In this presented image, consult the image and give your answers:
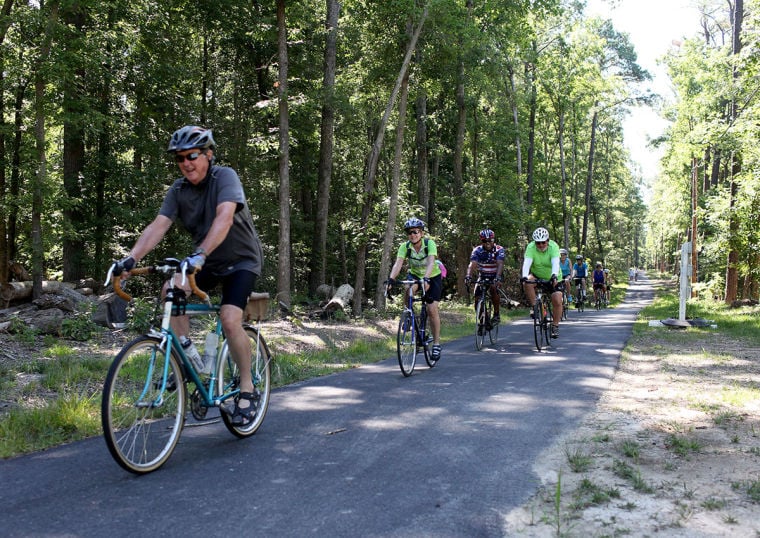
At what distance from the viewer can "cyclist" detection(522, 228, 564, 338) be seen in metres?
11.2

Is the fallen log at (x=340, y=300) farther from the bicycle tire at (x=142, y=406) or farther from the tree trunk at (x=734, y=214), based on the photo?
the tree trunk at (x=734, y=214)

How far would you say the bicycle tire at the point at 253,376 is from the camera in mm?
4629

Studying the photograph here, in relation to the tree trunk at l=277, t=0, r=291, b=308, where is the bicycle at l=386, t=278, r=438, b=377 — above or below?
below

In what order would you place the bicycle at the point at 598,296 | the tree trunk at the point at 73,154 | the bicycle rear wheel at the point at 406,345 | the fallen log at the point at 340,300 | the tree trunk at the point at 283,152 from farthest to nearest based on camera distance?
the bicycle at the point at 598,296, the fallen log at the point at 340,300, the tree trunk at the point at 283,152, the tree trunk at the point at 73,154, the bicycle rear wheel at the point at 406,345

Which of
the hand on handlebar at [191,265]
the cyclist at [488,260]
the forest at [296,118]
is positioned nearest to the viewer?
the hand on handlebar at [191,265]

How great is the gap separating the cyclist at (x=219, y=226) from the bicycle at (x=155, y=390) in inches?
6.0

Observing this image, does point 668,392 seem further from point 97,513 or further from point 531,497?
point 97,513

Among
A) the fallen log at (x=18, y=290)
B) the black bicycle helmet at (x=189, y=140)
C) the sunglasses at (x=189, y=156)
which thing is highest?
the black bicycle helmet at (x=189, y=140)

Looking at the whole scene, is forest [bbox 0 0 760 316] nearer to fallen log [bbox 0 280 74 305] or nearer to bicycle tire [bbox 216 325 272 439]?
fallen log [bbox 0 280 74 305]

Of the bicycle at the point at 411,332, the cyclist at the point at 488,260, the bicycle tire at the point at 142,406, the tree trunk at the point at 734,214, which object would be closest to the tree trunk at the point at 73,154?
the bicycle at the point at 411,332

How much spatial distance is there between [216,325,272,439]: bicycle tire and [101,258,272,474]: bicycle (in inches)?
3.0

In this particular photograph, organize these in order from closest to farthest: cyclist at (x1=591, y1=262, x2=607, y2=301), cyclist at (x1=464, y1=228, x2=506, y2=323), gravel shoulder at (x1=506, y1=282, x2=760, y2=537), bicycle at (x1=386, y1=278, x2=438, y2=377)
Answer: gravel shoulder at (x1=506, y1=282, x2=760, y2=537) < bicycle at (x1=386, y1=278, x2=438, y2=377) < cyclist at (x1=464, y1=228, x2=506, y2=323) < cyclist at (x1=591, y1=262, x2=607, y2=301)

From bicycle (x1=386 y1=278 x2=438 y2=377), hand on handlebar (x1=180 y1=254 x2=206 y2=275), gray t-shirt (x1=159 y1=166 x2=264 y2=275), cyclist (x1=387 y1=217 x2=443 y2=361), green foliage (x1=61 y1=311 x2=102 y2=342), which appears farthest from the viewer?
green foliage (x1=61 y1=311 x2=102 y2=342)

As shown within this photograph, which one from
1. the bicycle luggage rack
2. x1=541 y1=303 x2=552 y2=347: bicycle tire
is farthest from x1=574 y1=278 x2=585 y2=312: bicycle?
the bicycle luggage rack
